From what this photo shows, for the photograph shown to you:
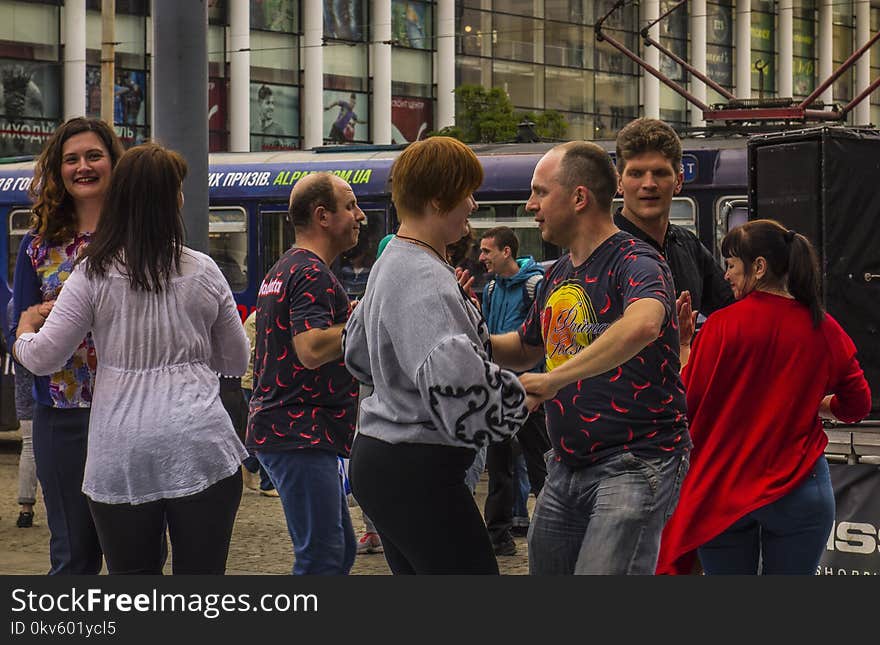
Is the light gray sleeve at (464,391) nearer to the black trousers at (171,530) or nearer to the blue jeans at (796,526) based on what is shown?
the black trousers at (171,530)

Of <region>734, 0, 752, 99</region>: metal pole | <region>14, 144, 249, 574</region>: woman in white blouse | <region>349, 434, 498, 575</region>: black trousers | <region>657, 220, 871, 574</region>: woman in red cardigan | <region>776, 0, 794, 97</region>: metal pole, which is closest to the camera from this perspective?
<region>349, 434, 498, 575</region>: black trousers

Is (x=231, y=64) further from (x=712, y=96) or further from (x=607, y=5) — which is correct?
(x=712, y=96)

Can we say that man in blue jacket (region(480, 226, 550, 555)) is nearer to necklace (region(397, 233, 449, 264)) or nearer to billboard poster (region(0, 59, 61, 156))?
necklace (region(397, 233, 449, 264))

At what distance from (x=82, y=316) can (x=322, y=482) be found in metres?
1.53

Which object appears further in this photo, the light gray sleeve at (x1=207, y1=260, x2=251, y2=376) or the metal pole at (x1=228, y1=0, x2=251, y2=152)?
the metal pole at (x1=228, y1=0, x2=251, y2=152)

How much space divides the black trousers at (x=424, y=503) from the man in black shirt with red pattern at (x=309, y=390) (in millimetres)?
1554

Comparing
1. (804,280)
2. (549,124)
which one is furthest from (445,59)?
(804,280)

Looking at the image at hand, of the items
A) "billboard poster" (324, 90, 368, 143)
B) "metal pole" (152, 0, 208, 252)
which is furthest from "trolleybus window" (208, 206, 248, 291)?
"billboard poster" (324, 90, 368, 143)

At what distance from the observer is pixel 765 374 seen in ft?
15.9

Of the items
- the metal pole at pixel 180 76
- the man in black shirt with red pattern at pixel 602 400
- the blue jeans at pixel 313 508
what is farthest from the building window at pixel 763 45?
the man in black shirt with red pattern at pixel 602 400

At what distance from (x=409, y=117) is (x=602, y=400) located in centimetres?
4311

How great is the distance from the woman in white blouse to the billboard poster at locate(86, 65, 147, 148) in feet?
119

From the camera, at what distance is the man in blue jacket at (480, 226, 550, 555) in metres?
8.70

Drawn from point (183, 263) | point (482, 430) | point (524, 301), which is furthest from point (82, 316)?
point (524, 301)
